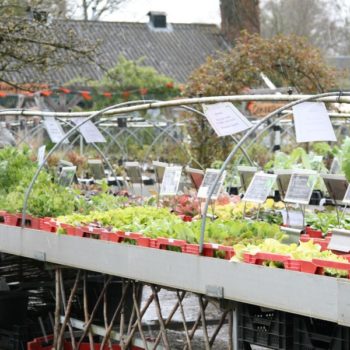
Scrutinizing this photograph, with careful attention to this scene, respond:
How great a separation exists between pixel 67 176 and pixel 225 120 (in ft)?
8.32

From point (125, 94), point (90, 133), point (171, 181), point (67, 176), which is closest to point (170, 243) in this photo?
point (171, 181)

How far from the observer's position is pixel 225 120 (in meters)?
6.12

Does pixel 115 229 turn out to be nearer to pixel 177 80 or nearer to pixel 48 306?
pixel 48 306

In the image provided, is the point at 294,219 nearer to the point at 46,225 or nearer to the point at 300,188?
the point at 300,188

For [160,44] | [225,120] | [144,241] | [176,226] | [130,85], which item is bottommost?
[144,241]

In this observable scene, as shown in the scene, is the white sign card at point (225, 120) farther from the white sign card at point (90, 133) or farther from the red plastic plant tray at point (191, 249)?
the white sign card at point (90, 133)

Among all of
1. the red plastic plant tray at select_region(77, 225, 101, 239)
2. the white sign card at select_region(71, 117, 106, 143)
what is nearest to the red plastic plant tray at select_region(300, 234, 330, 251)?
the red plastic plant tray at select_region(77, 225, 101, 239)

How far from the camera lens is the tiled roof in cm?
3806

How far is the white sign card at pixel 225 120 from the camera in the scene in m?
6.01

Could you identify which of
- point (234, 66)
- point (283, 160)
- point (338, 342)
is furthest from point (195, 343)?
point (234, 66)

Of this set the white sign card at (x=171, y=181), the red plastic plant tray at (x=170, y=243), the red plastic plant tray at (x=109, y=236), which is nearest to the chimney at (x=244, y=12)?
the white sign card at (x=171, y=181)

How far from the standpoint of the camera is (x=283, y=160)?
41.5 feet

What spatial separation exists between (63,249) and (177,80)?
31700 millimetres

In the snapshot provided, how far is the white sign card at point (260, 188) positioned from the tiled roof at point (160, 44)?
99.6 ft
